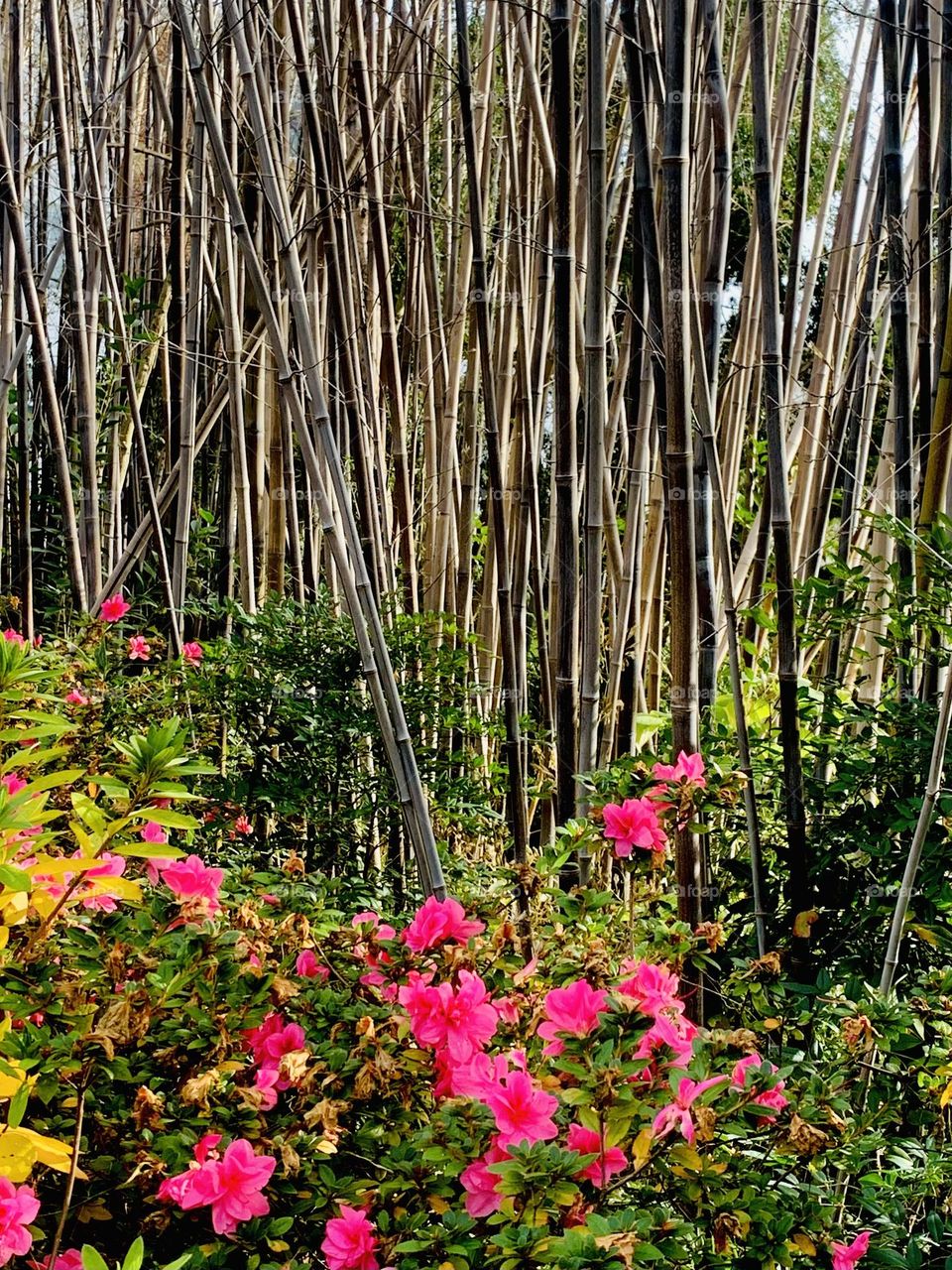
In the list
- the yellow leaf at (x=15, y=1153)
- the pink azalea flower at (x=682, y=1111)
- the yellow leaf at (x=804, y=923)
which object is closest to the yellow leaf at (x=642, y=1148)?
the pink azalea flower at (x=682, y=1111)

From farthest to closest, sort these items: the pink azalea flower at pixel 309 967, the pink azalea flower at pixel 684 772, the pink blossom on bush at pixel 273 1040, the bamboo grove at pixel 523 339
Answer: the bamboo grove at pixel 523 339
the pink azalea flower at pixel 684 772
the pink azalea flower at pixel 309 967
the pink blossom on bush at pixel 273 1040

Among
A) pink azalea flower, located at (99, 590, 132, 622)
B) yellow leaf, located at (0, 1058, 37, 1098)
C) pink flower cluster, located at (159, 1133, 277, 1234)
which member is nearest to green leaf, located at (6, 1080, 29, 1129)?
yellow leaf, located at (0, 1058, 37, 1098)

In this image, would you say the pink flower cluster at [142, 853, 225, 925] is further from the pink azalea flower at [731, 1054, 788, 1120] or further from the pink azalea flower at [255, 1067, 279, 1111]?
the pink azalea flower at [731, 1054, 788, 1120]

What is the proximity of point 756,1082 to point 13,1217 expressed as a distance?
1.39ft

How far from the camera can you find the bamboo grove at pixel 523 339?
117cm

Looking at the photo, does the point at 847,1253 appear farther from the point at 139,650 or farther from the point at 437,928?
the point at 139,650

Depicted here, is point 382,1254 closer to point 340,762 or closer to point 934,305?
point 340,762

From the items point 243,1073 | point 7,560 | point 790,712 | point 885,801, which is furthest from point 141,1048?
point 7,560

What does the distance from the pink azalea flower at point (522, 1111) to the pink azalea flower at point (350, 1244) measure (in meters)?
0.09

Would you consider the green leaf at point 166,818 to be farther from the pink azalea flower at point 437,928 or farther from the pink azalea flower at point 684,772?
the pink azalea flower at point 684,772

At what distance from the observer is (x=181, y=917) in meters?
0.82

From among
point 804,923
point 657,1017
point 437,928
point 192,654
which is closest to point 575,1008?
point 657,1017

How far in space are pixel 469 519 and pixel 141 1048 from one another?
1.51m

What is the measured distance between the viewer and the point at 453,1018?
74 cm
